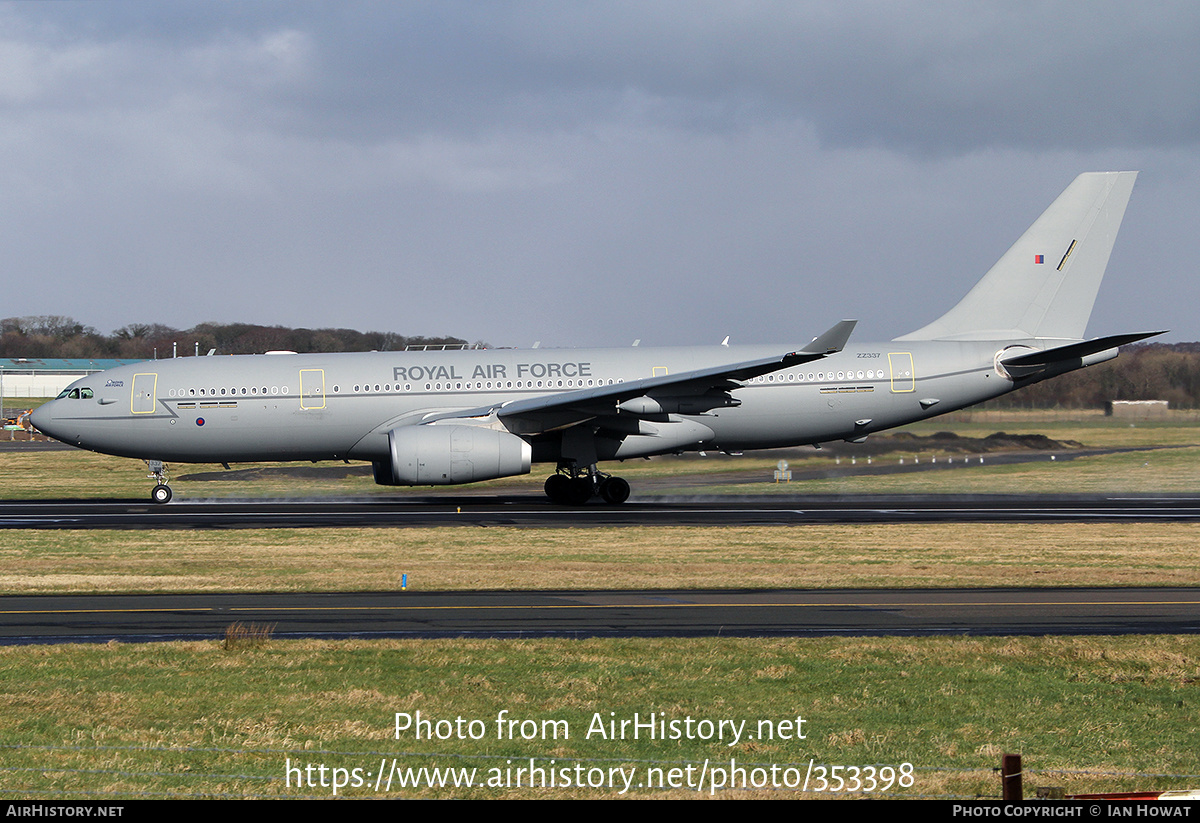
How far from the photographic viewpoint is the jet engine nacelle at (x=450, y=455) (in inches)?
1046

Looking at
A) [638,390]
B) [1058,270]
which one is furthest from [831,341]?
[1058,270]

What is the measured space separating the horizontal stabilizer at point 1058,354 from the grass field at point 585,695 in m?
10.9

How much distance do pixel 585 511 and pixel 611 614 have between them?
544 inches

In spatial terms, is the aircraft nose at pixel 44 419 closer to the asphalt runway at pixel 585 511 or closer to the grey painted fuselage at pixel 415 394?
the grey painted fuselage at pixel 415 394

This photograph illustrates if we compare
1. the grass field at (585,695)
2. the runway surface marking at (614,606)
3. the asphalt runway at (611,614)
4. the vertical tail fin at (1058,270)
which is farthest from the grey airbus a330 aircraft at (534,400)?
the runway surface marking at (614,606)

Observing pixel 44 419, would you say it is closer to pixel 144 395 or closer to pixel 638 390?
pixel 144 395

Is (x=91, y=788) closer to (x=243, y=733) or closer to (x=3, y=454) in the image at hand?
(x=243, y=733)

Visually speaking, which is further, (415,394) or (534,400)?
(415,394)

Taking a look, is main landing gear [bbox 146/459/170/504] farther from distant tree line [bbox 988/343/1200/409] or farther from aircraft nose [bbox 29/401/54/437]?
distant tree line [bbox 988/343/1200/409]

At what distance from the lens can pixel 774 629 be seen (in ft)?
42.7

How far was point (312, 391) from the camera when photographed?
96.6 ft
